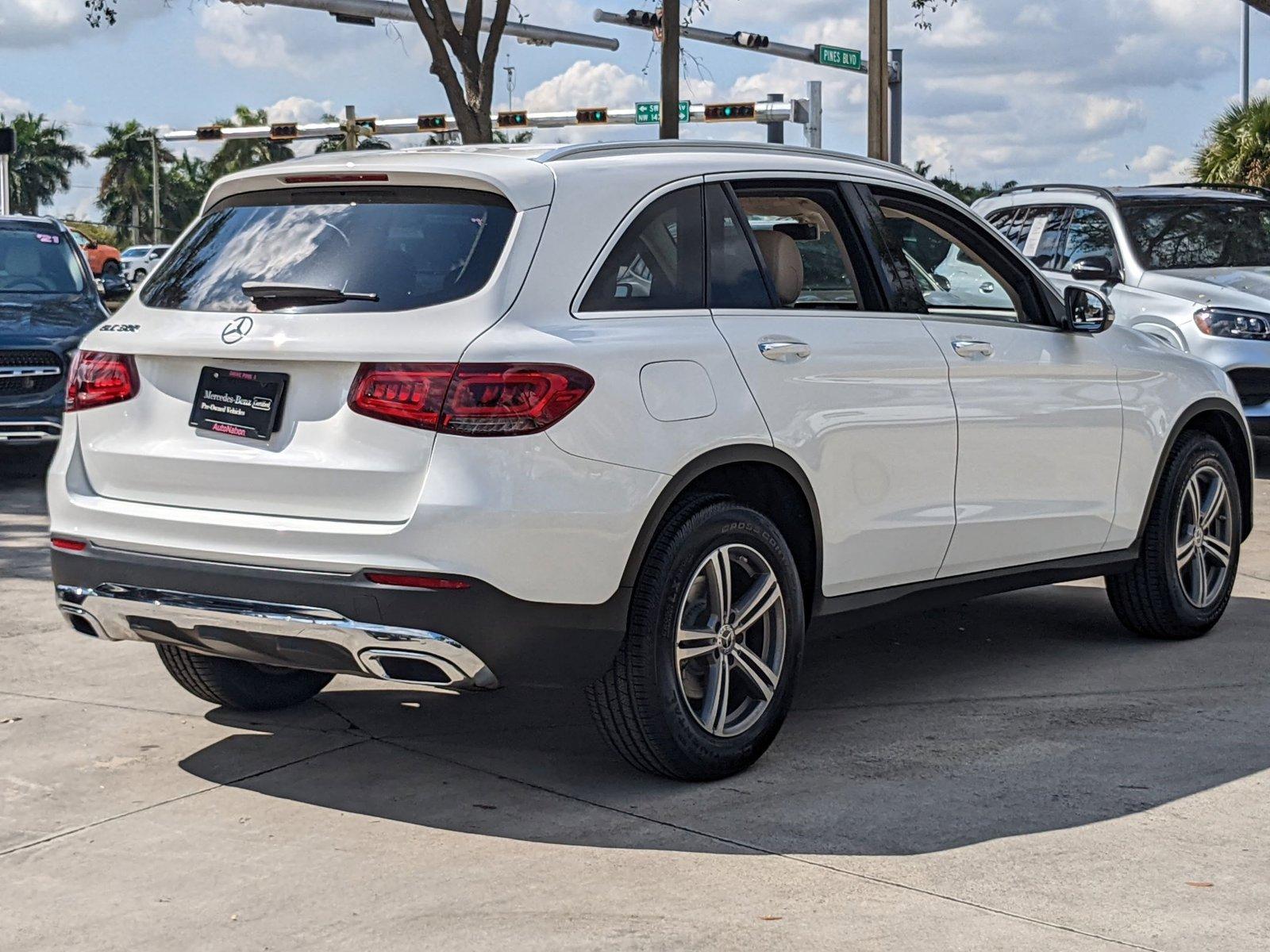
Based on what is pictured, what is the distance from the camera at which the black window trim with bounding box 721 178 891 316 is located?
216 inches

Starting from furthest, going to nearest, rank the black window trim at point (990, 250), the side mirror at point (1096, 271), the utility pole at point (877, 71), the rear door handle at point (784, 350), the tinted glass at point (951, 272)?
1. the utility pole at point (877, 71)
2. the side mirror at point (1096, 271)
3. the tinted glass at point (951, 272)
4. the black window trim at point (990, 250)
5. the rear door handle at point (784, 350)

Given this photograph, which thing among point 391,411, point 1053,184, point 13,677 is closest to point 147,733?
point 13,677

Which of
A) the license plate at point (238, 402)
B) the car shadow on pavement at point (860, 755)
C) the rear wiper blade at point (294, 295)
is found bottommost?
the car shadow on pavement at point (860, 755)

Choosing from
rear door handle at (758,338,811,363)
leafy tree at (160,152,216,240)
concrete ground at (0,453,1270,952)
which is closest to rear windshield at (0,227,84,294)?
concrete ground at (0,453,1270,952)

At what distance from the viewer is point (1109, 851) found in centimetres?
445

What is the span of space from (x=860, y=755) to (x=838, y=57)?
27828mm

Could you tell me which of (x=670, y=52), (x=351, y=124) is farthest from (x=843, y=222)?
(x=351, y=124)

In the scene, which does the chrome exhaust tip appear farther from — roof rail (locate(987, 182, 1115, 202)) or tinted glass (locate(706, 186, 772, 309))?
roof rail (locate(987, 182, 1115, 202))

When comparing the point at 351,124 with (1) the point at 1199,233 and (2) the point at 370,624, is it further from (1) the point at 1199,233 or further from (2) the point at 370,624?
(2) the point at 370,624

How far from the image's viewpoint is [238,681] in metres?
5.81

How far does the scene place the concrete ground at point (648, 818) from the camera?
400 centimetres

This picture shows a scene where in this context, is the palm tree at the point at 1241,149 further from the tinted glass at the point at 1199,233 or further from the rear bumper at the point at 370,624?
the rear bumper at the point at 370,624

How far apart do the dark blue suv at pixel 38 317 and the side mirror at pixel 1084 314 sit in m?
7.26

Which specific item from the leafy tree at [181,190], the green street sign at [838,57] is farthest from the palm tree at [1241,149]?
the leafy tree at [181,190]
